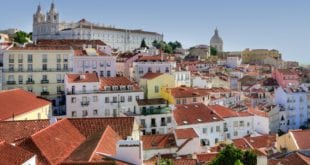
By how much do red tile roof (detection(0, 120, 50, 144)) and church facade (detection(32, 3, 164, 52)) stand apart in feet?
329

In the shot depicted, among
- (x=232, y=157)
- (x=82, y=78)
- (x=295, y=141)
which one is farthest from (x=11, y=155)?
(x=82, y=78)

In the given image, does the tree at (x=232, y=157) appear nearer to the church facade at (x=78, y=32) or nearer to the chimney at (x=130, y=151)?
the chimney at (x=130, y=151)

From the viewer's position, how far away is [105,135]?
22625mm

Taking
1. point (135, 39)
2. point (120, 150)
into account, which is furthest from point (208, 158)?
point (135, 39)

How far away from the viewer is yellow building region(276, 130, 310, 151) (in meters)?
42.5

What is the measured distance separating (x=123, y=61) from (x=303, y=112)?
3115 cm

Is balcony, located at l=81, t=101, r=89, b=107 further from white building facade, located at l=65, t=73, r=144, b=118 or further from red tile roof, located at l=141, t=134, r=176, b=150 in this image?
red tile roof, located at l=141, t=134, r=176, b=150

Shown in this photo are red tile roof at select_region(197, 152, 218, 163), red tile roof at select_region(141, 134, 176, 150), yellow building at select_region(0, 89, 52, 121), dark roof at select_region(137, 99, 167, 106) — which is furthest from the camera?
dark roof at select_region(137, 99, 167, 106)

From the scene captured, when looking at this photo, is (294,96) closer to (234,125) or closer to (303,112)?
(303,112)

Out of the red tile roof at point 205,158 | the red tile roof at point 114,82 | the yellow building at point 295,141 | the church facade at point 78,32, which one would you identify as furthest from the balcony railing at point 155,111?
the church facade at point 78,32

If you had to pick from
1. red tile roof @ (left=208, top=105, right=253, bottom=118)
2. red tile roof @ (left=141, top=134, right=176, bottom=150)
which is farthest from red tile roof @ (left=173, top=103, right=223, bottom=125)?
red tile roof @ (left=141, top=134, right=176, bottom=150)

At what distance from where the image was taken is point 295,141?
4297cm

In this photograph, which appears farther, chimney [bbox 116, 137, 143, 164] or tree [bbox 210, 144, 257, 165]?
tree [bbox 210, 144, 257, 165]

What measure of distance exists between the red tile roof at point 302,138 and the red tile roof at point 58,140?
24.0 metres
